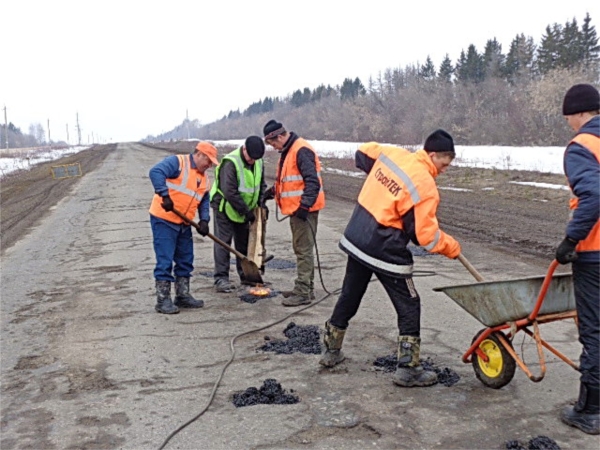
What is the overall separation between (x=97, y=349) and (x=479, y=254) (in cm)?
568

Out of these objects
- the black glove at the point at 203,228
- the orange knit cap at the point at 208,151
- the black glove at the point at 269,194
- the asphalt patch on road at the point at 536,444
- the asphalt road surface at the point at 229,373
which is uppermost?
the orange knit cap at the point at 208,151

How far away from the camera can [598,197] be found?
3.38 m

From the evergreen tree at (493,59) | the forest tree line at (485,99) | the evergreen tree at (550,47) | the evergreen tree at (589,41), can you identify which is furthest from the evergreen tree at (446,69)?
the evergreen tree at (589,41)

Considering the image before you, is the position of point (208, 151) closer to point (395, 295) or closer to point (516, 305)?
point (395, 295)

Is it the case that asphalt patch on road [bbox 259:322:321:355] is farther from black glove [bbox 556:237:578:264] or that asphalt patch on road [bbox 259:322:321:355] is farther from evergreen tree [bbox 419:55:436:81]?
evergreen tree [bbox 419:55:436:81]

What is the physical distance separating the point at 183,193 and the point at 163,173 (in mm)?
308

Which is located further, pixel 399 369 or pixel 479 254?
pixel 479 254

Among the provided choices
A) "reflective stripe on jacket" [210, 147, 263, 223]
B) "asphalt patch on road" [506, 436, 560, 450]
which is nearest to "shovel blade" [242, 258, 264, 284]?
"reflective stripe on jacket" [210, 147, 263, 223]

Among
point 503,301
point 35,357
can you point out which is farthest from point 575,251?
point 35,357

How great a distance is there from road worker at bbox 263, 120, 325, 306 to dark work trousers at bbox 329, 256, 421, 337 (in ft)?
6.30

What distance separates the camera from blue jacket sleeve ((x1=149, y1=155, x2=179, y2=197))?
6.20 metres

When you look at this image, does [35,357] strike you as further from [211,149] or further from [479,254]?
[479,254]

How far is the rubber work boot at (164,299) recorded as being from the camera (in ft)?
21.1

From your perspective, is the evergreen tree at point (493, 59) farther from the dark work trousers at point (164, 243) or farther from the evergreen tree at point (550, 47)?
the dark work trousers at point (164, 243)
